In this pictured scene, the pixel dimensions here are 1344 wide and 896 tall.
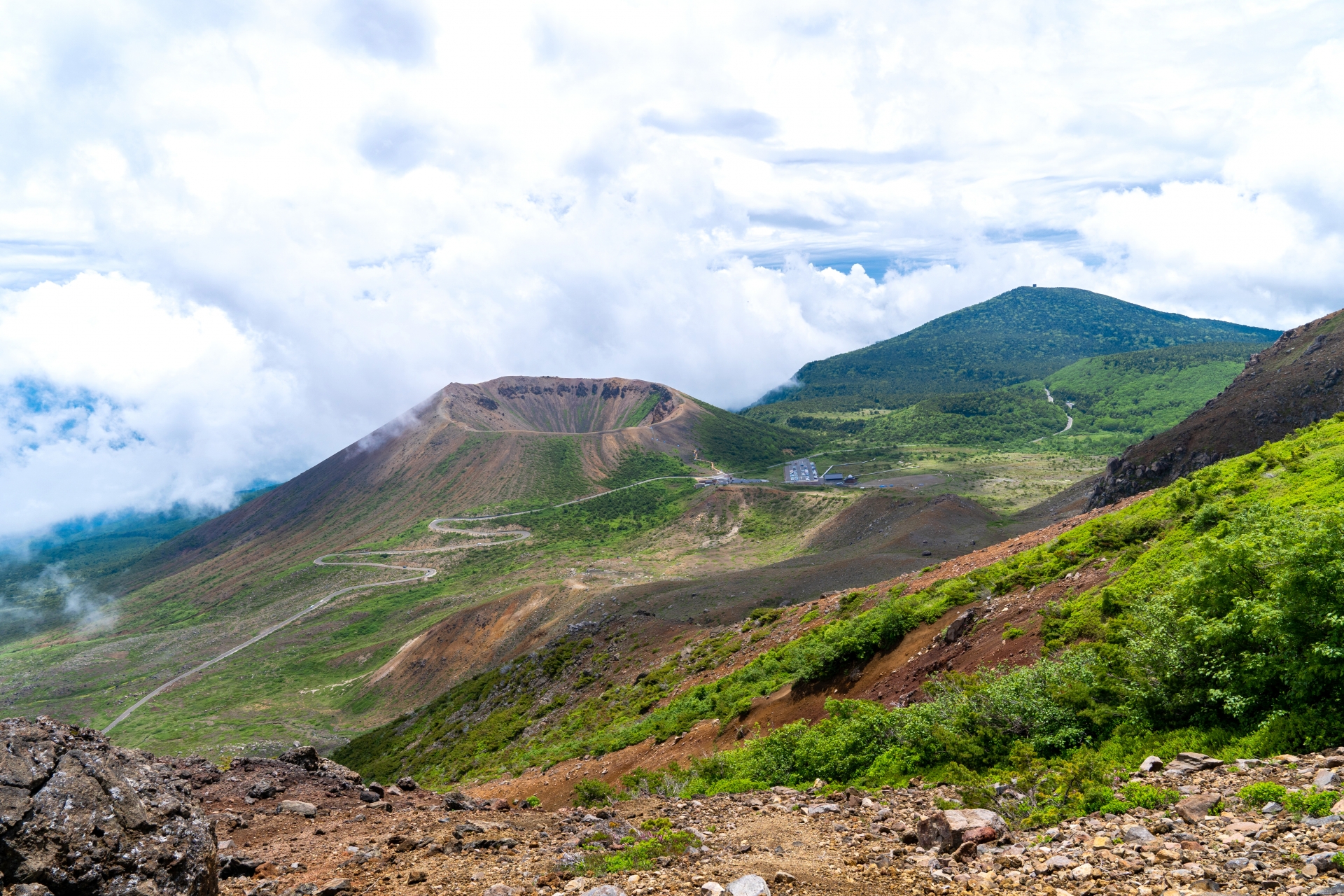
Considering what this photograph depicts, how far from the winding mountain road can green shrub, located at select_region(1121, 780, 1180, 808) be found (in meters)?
102

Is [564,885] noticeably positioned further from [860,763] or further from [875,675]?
[875,675]

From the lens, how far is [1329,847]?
5660mm

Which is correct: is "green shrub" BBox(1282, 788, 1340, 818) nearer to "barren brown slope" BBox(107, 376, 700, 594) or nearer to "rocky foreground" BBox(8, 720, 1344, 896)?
"rocky foreground" BBox(8, 720, 1344, 896)

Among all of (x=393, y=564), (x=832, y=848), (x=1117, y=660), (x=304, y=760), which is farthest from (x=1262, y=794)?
(x=393, y=564)

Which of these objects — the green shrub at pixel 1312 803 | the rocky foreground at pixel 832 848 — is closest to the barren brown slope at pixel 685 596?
the rocky foreground at pixel 832 848

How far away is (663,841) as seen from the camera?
9023 millimetres

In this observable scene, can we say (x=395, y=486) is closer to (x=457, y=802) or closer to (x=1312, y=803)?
(x=457, y=802)

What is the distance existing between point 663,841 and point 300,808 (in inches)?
348

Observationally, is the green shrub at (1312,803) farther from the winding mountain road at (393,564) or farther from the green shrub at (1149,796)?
the winding mountain road at (393,564)

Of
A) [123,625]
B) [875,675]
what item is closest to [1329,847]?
[875,675]

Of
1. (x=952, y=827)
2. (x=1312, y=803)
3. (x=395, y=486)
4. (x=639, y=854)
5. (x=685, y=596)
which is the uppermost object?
(x=395, y=486)

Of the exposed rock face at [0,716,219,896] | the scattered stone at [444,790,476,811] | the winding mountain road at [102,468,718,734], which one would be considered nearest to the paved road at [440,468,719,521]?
the winding mountain road at [102,468,718,734]

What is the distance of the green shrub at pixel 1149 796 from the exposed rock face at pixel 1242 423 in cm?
5557

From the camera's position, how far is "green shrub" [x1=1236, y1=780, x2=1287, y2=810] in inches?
264
